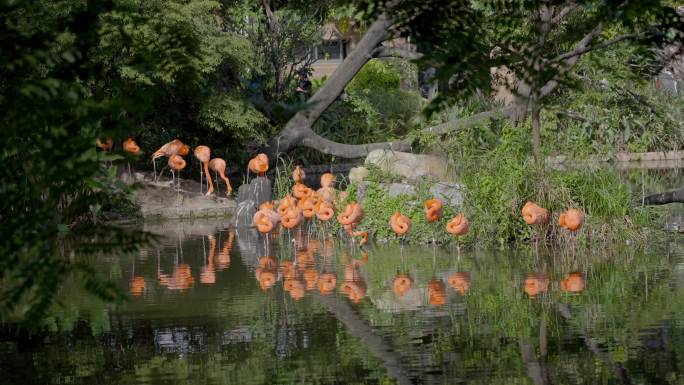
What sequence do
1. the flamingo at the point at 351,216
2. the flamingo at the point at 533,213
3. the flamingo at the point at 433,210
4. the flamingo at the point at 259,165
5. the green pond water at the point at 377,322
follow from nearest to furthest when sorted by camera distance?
the green pond water at the point at 377,322 < the flamingo at the point at 533,213 < the flamingo at the point at 433,210 < the flamingo at the point at 351,216 < the flamingo at the point at 259,165

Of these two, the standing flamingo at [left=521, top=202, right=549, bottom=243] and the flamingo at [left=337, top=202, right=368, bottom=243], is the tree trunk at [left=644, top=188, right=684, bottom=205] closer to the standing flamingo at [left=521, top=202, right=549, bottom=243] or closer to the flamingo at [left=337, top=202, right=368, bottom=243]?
the standing flamingo at [left=521, top=202, right=549, bottom=243]

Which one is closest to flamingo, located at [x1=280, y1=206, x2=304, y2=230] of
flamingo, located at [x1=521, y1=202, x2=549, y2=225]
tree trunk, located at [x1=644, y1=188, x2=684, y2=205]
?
→ flamingo, located at [x1=521, y1=202, x2=549, y2=225]

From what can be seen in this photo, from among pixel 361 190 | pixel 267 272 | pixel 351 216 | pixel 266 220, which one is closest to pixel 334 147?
pixel 361 190

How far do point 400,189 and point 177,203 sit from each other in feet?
18.1

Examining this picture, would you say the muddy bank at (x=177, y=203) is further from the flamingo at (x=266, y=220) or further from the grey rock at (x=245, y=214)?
the flamingo at (x=266, y=220)

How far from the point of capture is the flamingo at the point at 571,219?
11.1m

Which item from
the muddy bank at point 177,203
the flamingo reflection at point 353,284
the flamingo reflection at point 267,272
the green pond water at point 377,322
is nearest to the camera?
the green pond water at point 377,322

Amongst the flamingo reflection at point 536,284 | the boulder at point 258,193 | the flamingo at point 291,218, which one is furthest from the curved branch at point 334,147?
the flamingo reflection at point 536,284

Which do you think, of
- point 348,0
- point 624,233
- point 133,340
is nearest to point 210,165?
point 624,233

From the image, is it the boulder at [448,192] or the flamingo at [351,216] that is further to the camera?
the boulder at [448,192]

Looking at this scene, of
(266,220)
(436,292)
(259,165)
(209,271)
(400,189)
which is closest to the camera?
(436,292)

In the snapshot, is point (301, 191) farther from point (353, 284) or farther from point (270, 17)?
point (270, 17)

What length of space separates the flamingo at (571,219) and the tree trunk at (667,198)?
2.55 feet

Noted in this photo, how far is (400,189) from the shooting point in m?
13.6
